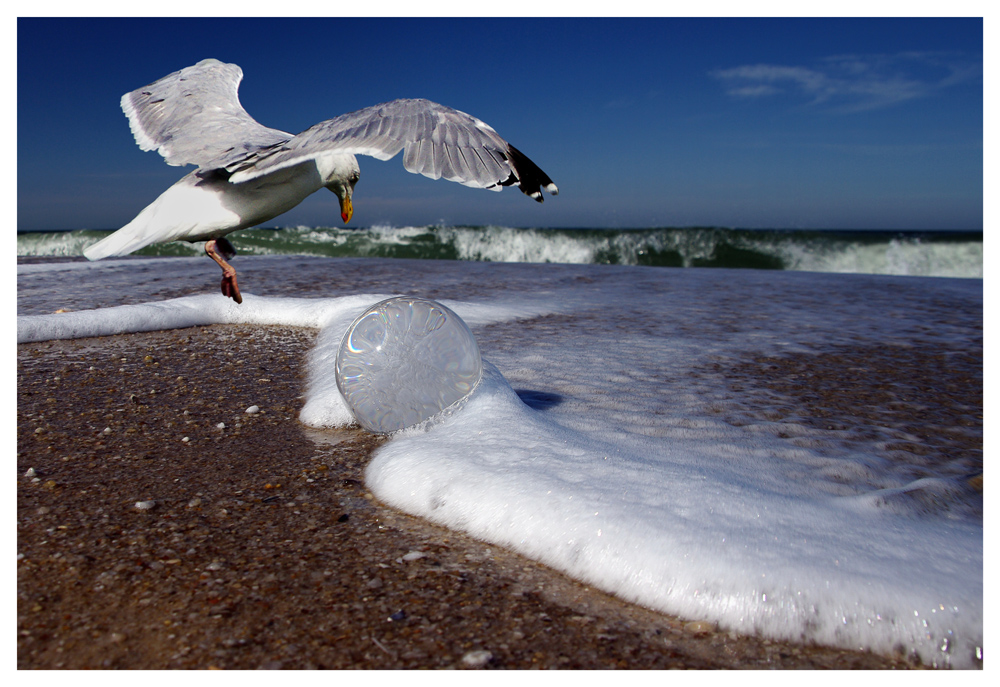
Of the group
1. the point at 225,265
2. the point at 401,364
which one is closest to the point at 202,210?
the point at 225,265

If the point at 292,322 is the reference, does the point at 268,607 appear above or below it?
below

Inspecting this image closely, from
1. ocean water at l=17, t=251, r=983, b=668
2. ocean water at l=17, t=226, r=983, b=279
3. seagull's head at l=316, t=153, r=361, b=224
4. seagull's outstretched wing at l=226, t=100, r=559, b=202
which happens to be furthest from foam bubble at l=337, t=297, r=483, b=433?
ocean water at l=17, t=226, r=983, b=279

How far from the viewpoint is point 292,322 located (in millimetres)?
5137

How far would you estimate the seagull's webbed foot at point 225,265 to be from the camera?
3186mm

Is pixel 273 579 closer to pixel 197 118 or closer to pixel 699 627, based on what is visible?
pixel 699 627

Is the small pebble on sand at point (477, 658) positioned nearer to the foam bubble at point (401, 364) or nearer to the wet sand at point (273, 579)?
the wet sand at point (273, 579)

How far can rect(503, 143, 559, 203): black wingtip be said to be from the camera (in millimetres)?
2971

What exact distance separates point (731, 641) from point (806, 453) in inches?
53.1

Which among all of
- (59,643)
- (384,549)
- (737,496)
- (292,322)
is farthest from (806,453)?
(292,322)

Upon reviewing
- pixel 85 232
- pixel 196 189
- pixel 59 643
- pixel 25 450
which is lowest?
pixel 59 643

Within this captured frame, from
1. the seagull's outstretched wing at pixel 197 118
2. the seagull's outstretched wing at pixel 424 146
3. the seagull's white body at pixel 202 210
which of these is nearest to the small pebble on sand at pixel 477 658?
the seagull's outstretched wing at pixel 424 146

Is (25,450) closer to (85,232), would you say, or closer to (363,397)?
(363,397)

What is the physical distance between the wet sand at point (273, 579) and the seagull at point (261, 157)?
98cm

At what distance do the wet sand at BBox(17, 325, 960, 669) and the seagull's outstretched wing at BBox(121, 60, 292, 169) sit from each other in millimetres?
1704
